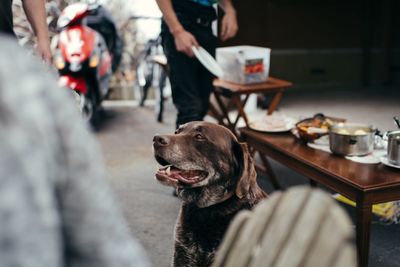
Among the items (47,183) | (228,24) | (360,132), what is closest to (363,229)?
(360,132)

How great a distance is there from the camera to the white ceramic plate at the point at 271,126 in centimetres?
276

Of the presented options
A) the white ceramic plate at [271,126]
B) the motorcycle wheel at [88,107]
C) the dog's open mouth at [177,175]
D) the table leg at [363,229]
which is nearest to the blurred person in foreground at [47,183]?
the dog's open mouth at [177,175]

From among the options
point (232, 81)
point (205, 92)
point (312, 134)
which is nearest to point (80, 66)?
point (232, 81)

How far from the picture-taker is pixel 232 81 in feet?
11.8

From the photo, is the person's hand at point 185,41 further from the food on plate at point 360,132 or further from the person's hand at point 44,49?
the food on plate at point 360,132

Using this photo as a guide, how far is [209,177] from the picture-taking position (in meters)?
1.62

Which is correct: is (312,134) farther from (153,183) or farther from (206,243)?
(153,183)

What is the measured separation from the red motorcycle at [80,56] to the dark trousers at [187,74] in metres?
1.78

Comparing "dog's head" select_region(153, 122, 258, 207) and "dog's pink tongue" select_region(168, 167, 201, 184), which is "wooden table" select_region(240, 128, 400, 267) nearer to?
"dog's head" select_region(153, 122, 258, 207)

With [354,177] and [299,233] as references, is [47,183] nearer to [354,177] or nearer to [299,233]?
[299,233]

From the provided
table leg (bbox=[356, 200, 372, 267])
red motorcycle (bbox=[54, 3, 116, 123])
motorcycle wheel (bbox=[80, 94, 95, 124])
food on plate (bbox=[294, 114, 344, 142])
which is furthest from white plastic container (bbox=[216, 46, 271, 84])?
table leg (bbox=[356, 200, 372, 267])

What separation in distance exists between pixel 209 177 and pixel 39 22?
81 centimetres

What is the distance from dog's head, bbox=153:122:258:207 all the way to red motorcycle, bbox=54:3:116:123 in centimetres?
263

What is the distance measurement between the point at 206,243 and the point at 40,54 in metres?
0.87
